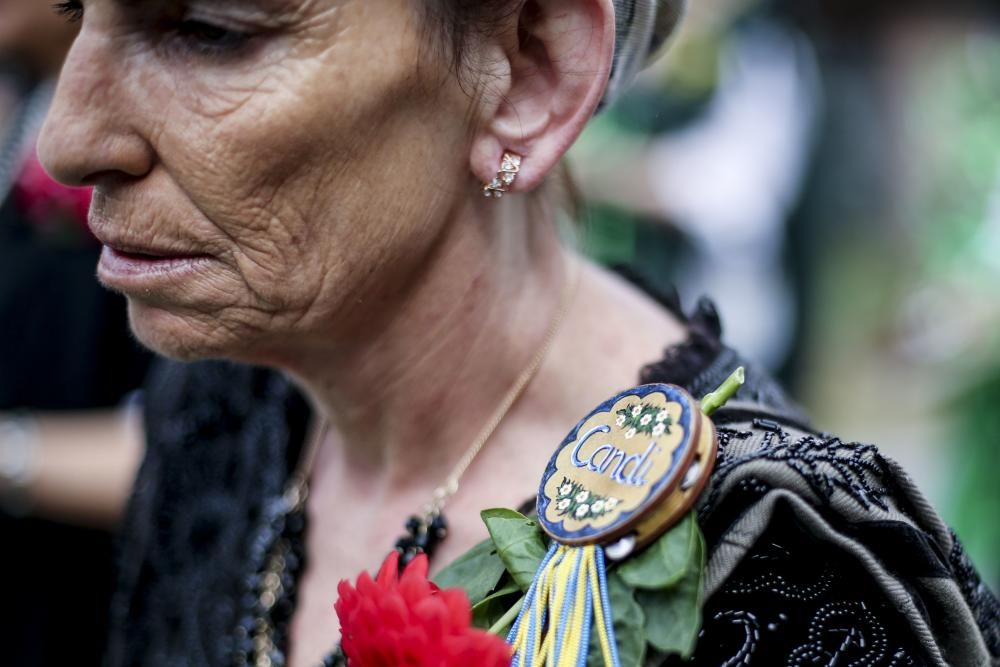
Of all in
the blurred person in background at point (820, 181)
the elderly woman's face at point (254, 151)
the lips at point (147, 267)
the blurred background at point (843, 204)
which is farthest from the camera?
the blurred person in background at point (820, 181)

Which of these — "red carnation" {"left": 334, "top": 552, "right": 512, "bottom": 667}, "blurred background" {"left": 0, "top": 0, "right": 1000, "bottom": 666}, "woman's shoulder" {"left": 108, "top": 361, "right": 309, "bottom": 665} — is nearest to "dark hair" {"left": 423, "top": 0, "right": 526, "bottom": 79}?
"red carnation" {"left": 334, "top": 552, "right": 512, "bottom": 667}

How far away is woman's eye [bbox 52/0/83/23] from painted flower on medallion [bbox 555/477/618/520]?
83 centimetres

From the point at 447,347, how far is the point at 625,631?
1.93 feet

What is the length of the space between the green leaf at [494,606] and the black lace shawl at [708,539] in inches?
7.8

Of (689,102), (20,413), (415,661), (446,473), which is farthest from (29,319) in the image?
(689,102)

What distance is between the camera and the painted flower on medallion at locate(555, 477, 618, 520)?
3.73 ft

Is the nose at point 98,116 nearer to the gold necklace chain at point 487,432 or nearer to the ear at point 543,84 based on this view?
the ear at point 543,84

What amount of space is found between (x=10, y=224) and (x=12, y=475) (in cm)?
61

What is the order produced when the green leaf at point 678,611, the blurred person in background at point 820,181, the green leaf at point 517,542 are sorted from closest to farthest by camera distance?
the green leaf at point 678,611
the green leaf at point 517,542
the blurred person in background at point 820,181

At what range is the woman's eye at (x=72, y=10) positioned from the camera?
144 cm

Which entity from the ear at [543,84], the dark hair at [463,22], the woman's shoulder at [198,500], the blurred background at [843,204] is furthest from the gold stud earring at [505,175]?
the blurred background at [843,204]

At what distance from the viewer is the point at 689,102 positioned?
4320 millimetres

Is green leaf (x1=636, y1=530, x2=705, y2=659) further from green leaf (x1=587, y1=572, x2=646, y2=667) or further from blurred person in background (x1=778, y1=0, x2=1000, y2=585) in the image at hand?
blurred person in background (x1=778, y1=0, x2=1000, y2=585)

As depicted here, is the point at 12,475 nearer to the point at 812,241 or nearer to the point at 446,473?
the point at 446,473
